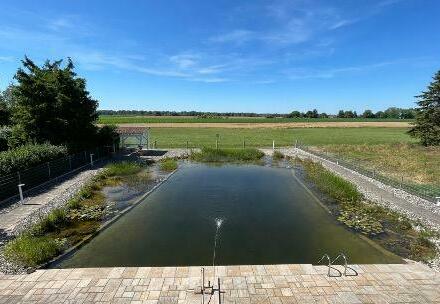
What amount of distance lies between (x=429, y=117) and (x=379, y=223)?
132ft

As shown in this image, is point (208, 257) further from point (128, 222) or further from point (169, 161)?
point (169, 161)

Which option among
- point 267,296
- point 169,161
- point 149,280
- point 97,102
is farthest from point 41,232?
point 97,102

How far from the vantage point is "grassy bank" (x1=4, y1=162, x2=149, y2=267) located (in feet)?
39.2

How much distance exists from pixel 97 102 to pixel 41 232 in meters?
23.6

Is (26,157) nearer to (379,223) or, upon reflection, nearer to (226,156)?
(226,156)

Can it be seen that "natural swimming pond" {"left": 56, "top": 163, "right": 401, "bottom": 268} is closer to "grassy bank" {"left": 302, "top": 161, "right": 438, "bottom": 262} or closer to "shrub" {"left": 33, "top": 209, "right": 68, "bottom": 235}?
"grassy bank" {"left": 302, "top": 161, "right": 438, "bottom": 262}

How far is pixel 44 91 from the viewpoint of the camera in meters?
30.3

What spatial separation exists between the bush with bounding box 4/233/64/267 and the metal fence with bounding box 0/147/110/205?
252 inches

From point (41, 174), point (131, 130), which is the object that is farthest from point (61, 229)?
point (131, 130)

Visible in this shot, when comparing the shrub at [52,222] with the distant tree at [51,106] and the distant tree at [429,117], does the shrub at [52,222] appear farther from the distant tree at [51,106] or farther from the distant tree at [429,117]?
the distant tree at [429,117]

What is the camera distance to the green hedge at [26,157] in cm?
2006

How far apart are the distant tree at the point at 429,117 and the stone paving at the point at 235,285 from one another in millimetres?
43059

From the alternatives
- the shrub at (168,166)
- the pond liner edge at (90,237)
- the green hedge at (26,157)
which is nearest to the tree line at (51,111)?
the green hedge at (26,157)

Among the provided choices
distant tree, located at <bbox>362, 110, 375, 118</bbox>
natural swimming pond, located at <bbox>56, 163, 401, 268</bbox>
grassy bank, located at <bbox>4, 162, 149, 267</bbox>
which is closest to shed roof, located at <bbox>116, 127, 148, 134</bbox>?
grassy bank, located at <bbox>4, 162, 149, 267</bbox>
